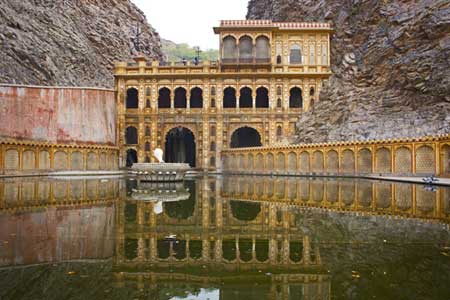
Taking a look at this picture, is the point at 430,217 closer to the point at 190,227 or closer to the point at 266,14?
the point at 190,227

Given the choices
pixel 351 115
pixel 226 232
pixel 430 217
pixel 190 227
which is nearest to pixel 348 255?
pixel 226 232

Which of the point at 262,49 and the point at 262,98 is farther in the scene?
the point at 262,98

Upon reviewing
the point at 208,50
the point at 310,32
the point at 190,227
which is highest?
the point at 208,50

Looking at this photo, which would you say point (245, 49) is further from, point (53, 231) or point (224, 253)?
point (224, 253)

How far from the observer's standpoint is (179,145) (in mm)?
51906

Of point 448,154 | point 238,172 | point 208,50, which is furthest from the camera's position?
point 208,50

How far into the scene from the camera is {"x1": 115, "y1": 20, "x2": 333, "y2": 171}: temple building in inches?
1818

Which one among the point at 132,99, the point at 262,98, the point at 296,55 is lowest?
the point at 132,99

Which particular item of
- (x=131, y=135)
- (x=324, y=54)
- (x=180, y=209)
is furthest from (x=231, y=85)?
(x=180, y=209)

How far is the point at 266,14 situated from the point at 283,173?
36.6 metres

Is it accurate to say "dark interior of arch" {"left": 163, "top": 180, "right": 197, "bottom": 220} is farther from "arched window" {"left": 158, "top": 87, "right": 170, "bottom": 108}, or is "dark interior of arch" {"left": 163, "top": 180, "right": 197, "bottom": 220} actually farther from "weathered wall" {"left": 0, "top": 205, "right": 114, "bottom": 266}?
"arched window" {"left": 158, "top": 87, "right": 170, "bottom": 108}

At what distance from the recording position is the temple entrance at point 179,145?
51.4 meters

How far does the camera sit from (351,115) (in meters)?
39.6

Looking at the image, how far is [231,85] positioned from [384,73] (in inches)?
639
